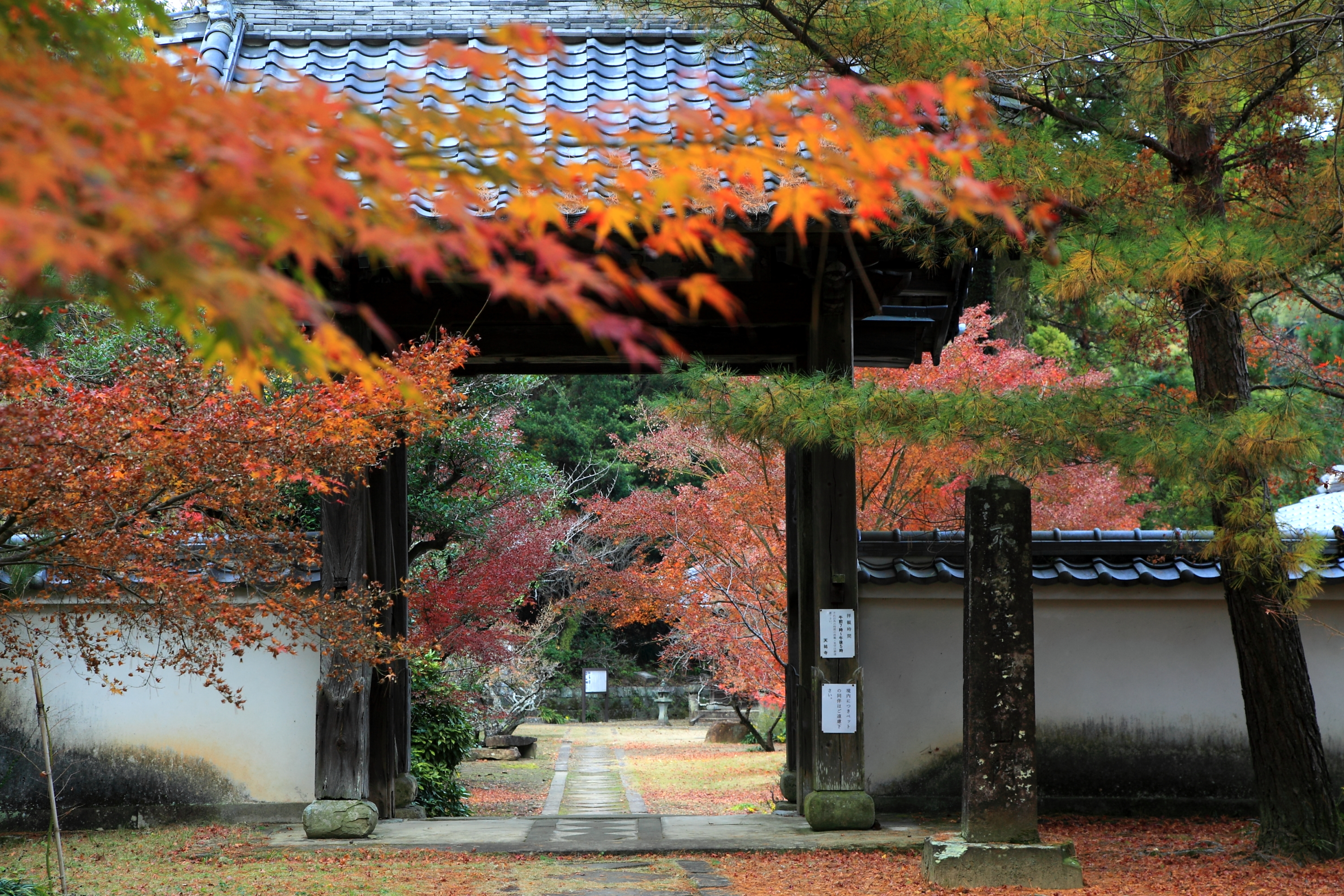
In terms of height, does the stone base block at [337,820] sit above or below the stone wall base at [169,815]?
above

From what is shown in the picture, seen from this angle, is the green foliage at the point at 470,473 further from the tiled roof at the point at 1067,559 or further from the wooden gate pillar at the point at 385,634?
the tiled roof at the point at 1067,559

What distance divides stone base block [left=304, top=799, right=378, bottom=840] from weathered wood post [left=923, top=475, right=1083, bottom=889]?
3554 millimetres

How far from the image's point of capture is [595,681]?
85.0 feet

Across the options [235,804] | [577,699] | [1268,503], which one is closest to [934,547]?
[1268,503]

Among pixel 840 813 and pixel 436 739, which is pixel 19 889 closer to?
pixel 840 813

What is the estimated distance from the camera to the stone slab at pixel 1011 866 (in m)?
5.50

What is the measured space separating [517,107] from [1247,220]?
4694 mm

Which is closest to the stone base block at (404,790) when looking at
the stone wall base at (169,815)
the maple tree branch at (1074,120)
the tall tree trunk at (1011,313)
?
the stone wall base at (169,815)

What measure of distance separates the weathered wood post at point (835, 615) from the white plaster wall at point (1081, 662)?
2.43ft

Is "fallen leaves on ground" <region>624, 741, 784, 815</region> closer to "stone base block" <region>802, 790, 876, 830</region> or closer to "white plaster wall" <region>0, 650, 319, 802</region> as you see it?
"stone base block" <region>802, 790, 876, 830</region>

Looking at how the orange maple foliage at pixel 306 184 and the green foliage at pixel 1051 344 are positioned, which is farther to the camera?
the green foliage at pixel 1051 344

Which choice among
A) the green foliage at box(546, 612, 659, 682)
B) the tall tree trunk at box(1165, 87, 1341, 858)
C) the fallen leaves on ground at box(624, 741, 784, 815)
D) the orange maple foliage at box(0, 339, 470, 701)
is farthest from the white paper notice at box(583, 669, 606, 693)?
the tall tree trunk at box(1165, 87, 1341, 858)

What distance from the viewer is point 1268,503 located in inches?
210

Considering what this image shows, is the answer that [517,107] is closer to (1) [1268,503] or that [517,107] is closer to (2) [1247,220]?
(2) [1247,220]
